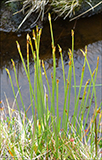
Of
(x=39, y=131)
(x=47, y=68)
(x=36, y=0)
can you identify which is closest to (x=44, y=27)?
(x=36, y=0)

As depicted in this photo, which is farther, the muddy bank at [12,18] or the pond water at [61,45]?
the muddy bank at [12,18]

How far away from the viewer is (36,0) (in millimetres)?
3281

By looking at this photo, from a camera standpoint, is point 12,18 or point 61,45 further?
point 12,18

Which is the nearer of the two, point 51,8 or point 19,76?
point 19,76

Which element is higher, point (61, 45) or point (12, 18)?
point (12, 18)

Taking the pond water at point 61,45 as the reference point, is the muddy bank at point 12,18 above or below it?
above

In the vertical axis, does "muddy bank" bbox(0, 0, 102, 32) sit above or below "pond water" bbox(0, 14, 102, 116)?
above

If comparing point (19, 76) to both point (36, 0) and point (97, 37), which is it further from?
point (97, 37)

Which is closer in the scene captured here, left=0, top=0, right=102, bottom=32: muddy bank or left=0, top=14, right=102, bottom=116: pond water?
left=0, top=14, right=102, bottom=116: pond water

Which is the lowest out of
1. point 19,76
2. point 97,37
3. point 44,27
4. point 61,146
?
point 61,146

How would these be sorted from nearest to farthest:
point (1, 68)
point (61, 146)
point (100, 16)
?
point (61, 146), point (1, 68), point (100, 16)

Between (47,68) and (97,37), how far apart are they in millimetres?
1168

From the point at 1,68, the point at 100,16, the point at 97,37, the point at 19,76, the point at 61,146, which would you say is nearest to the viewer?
the point at 61,146

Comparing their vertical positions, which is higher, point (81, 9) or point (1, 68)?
point (81, 9)
